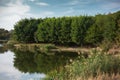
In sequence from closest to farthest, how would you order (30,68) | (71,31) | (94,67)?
(94,67) < (30,68) < (71,31)

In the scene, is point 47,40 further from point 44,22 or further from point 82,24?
point 82,24

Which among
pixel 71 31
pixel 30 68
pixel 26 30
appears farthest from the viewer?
pixel 26 30

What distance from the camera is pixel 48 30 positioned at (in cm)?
5306

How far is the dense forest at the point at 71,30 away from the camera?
43.3 meters

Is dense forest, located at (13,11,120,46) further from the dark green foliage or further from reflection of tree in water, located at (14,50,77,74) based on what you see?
reflection of tree in water, located at (14,50,77,74)

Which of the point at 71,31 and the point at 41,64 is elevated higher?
the point at 71,31

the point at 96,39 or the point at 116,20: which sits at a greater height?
the point at 116,20

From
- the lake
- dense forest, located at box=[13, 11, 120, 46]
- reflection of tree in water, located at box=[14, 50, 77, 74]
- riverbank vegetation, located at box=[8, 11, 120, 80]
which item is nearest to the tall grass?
the lake

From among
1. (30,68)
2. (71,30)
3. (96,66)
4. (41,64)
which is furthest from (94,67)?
(71,30)

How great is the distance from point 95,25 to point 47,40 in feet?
36.6

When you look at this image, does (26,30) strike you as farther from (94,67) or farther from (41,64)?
(94,67)

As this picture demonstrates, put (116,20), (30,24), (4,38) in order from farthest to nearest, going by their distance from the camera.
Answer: (4,38), (30,24), (116,20)

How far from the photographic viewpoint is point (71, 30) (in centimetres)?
4928

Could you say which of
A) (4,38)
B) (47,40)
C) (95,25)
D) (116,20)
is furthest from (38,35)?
(4,38)
